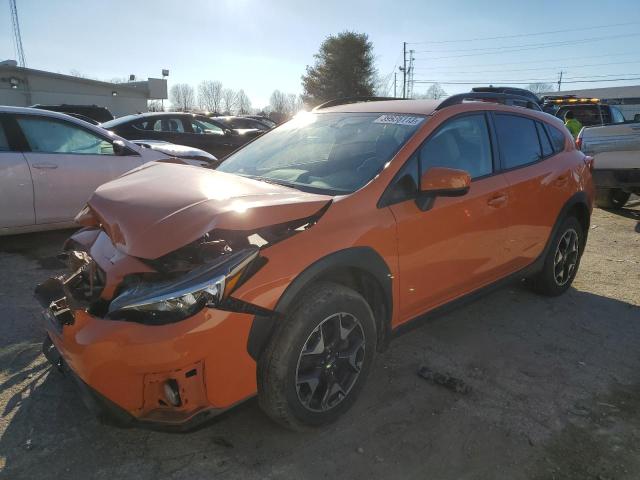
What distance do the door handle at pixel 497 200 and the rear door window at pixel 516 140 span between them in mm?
271

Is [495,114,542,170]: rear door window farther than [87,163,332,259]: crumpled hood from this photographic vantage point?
Yes

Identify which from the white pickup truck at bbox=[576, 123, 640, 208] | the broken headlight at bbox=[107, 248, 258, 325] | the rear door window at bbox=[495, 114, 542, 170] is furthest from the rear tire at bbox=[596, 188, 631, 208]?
the broken headlight at bbox=[107, 248, 258, 325]

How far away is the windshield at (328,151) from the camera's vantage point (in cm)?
293

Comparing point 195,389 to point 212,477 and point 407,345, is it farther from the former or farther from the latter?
point 407,345

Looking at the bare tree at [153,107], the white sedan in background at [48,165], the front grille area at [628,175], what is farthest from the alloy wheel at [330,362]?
the bare tree at [153,107]

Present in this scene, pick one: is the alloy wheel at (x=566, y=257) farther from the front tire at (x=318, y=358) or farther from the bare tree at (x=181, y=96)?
the bare tree at (x=181, y=96)

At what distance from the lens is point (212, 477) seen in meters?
2.24

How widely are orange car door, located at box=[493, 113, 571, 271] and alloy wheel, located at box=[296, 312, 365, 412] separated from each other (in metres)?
1.69

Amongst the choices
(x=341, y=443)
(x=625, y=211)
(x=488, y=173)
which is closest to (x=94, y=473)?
(x=341, y=443)

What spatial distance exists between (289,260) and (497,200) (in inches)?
73.1

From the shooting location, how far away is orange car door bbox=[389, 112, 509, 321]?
2.88 metres

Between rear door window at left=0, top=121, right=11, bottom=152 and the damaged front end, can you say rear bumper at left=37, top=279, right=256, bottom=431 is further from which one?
rear door window at left=0, top=121, right=11, bottom=152

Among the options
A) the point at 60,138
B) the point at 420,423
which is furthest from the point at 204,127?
the point at 420,423

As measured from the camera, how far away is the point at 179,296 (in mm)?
2037
